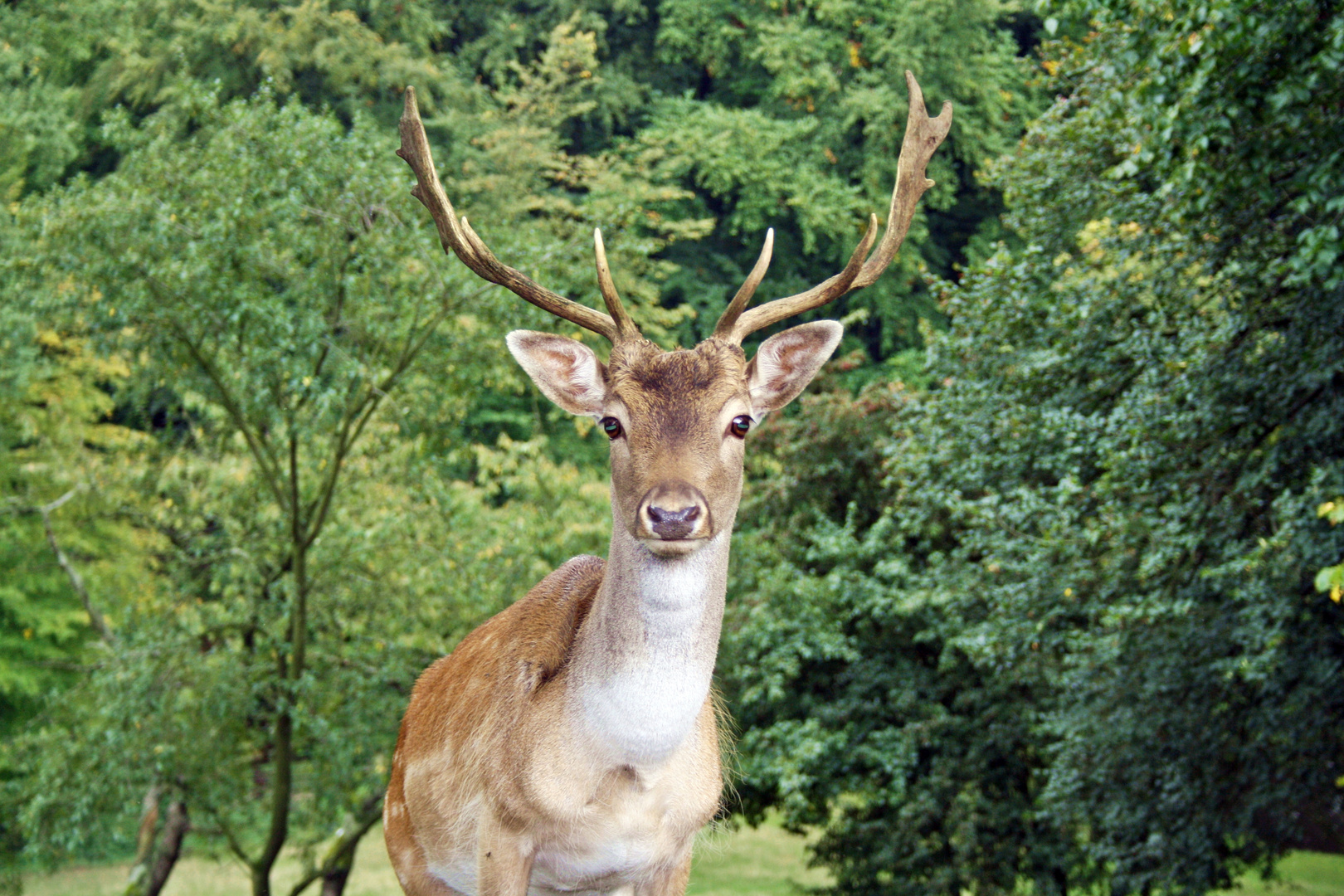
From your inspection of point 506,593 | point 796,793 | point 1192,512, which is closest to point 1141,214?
point 1192,512

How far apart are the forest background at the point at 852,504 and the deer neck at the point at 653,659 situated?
4058 millimetres

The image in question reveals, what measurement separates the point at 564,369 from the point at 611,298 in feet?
0.93

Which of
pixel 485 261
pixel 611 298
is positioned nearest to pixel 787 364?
pixel 611 298

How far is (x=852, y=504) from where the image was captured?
51.6 feet

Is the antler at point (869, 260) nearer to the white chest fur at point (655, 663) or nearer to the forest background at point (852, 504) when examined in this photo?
the white chest fur at point (655, 663)

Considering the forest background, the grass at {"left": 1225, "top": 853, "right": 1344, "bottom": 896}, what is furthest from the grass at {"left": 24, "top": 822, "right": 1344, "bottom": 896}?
the forest background

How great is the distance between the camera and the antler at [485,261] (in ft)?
12.6

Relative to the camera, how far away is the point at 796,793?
14.3 meters

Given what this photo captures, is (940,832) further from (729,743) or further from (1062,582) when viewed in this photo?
(729,743)

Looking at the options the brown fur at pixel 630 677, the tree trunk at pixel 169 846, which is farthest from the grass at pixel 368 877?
the brown fur at pixel 630 677

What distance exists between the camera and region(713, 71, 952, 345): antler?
3.85 m

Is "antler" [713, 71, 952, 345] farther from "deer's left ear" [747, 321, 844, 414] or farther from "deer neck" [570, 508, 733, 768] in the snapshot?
"deer neck" [570, 508, 733, 768]

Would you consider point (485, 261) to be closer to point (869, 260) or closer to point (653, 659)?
point (869, 260)

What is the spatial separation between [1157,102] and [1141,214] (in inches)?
104
